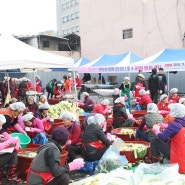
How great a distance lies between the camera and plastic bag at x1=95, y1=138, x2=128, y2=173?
5523 mm

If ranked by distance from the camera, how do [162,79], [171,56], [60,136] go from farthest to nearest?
[171,56]
[162,79]
[60,136]

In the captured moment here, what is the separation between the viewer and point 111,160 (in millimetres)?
5547

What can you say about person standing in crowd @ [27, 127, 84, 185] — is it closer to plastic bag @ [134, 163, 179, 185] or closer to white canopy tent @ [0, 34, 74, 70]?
plastic bag @ [134, 163, 179, 185]

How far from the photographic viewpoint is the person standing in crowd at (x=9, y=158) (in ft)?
17.4

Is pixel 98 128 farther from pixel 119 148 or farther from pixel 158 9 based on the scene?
pixel 158 9

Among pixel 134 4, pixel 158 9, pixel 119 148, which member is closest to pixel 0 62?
pixel 119 148

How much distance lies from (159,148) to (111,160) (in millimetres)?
835

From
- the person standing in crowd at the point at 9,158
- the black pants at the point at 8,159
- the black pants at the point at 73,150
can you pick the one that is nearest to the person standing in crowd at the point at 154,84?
the black pants at the point at 73,150

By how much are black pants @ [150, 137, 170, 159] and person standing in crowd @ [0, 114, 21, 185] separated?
2317 mm

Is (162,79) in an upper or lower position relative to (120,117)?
upper

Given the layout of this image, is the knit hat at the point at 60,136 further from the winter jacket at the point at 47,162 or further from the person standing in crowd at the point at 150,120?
the person standing in crowd at the point at 150,120

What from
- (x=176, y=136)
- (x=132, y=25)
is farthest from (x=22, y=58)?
(x=132, y=25)

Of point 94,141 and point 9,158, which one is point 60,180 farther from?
point 94,141

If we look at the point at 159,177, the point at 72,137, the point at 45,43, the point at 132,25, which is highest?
the point at 132,25
